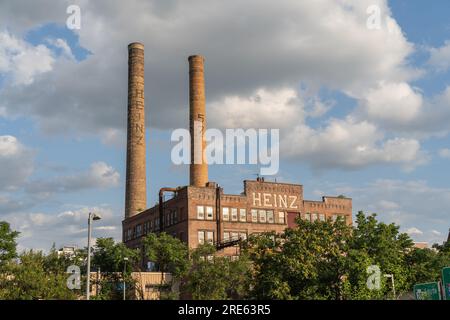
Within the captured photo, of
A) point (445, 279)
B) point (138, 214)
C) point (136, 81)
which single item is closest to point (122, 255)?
point (138, 214)

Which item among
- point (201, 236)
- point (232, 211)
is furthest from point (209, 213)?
point (232, 211)

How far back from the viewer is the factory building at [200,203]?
72.6 metres

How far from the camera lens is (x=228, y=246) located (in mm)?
70875

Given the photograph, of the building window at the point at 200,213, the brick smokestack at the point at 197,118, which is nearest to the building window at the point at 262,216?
the building window at the point at 200,213

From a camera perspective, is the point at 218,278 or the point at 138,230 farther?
the point at 138,230

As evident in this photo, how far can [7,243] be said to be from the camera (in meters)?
52.1

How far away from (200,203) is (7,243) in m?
26.4

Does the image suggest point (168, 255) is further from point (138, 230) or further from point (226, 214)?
point (138, 230)

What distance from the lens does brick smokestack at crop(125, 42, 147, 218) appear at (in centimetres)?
8225

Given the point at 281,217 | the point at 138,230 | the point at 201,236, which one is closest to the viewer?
the point at 201,236

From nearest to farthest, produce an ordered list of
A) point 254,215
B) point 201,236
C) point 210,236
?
point 201,236 → point 210,236 → point 254,215

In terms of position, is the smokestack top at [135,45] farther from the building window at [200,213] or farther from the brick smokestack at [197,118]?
the building window at [200,213]
